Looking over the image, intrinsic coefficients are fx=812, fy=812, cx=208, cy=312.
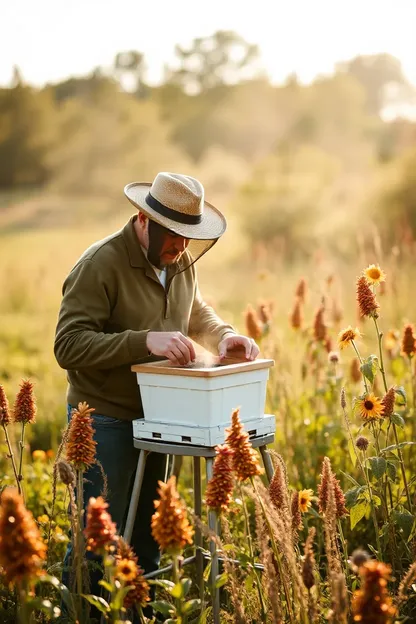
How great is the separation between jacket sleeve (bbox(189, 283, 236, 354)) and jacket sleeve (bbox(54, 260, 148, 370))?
1.61ft

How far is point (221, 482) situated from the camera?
2520 millimetres

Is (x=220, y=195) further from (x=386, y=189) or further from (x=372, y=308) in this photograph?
(x=372, y=308)

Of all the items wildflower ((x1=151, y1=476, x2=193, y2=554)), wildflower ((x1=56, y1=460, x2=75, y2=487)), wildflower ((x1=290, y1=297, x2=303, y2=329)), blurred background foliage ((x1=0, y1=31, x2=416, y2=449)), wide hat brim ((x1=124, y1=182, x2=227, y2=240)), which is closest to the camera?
wildflower ((x1=151, y1=476, x2=193, y2=554))

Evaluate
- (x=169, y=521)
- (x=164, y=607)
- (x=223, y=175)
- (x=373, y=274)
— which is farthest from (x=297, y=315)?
(x=223, y=175)

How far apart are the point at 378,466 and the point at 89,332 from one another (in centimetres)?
130

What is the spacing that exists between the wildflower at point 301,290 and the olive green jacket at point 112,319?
66.4 inches

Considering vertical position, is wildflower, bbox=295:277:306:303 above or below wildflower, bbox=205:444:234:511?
above

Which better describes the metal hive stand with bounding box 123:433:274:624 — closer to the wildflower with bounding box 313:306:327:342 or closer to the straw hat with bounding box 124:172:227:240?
the straw hat with bounding box 124:172:227:240

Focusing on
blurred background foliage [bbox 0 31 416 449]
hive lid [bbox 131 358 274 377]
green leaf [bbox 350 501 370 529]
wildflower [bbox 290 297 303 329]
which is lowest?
green leaf [bbox 350 501 370 529]

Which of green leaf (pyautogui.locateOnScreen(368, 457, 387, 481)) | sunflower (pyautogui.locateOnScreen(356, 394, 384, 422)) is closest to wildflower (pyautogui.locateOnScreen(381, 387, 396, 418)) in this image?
sunflower (pyautogui.locateOnScreen(356, 394, 384, 422))

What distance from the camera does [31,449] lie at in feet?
22.0

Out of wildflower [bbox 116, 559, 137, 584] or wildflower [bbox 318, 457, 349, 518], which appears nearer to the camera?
wildflower [bbox 116, 559, 137, 584]

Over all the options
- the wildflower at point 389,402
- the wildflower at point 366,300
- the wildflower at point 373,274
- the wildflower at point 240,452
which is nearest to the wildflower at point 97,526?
the wildflower at point 240,452

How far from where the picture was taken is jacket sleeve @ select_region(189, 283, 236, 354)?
3.81 metres
